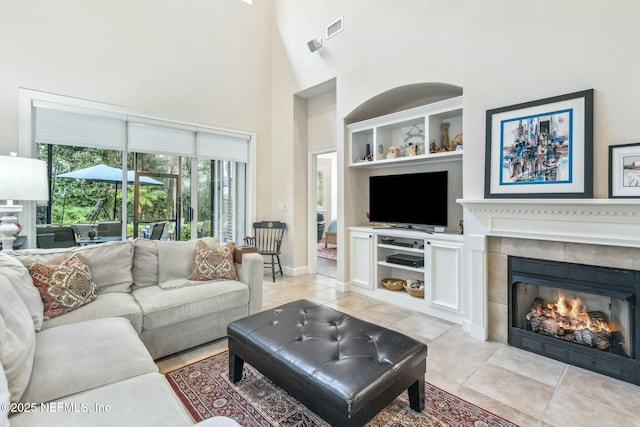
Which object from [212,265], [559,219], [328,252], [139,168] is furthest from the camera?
Result: [328,252]

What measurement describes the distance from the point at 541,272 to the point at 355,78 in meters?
3.15

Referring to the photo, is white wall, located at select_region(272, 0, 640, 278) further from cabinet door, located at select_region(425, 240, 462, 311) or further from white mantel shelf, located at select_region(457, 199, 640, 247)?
cabinet door, located at select_region(425, 240, 462, 311)

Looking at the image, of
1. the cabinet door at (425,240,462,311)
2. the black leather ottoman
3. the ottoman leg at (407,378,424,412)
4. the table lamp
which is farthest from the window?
the ottoman leg at (407,378,424,412)

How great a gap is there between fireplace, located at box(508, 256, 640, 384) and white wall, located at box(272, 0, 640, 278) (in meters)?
0.68

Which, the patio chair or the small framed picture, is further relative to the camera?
the patio chair

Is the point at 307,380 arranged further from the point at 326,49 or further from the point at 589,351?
the point at 326,49

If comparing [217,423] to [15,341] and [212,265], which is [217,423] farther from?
[212,265]

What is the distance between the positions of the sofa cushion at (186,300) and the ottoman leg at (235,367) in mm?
650

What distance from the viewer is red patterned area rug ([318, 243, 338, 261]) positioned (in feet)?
22.8

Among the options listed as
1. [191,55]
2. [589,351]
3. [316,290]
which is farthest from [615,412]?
[191,55]

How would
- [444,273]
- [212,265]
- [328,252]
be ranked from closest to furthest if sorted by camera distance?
[212,265] < [444,273] < [328,252]

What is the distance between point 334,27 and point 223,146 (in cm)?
253

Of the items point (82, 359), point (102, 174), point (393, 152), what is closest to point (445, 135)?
point (393, 152)

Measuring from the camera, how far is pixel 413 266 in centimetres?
370
